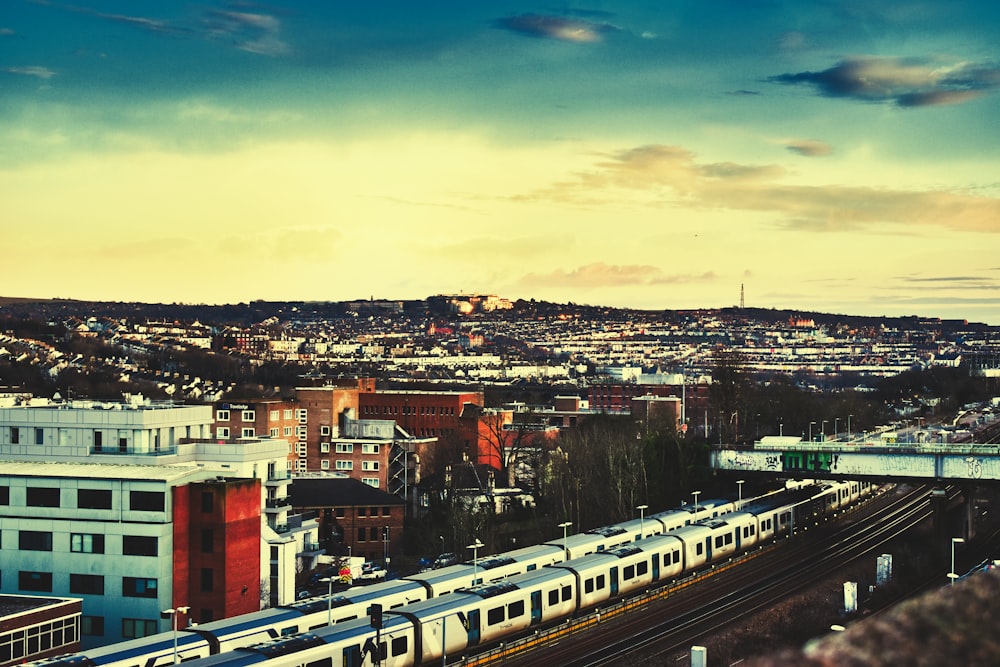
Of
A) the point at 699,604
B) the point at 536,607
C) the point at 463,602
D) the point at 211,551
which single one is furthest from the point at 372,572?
the point at 463,602

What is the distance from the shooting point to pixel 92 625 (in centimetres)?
3494

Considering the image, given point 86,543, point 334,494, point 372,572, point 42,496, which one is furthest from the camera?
point 334,494

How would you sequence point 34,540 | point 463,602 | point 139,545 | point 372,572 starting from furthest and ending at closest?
1. point 372,572
2. point 34,540
3. point 139,545
4. point 463,602

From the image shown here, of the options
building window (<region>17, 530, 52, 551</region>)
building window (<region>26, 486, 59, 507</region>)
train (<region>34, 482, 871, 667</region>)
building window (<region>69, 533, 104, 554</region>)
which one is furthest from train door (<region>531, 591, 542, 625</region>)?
building window (<region>26, 486, 59, 507</region>)

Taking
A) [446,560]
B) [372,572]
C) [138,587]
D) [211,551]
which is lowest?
[446,560]

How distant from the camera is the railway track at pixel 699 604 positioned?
3269 centimetres

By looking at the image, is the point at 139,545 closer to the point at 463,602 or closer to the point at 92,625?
the point at 92,625

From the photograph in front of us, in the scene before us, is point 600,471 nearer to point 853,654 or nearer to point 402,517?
point 402,517

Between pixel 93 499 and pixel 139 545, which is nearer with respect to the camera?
pixel 139 545

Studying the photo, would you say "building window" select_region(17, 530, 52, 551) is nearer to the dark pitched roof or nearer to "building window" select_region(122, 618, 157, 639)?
"building window" select_region(122, 618, 157, 639)

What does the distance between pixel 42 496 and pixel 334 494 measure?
921 inches

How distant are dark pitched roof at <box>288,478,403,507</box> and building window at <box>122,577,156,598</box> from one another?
22173 millimetres

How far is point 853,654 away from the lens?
10.5ft

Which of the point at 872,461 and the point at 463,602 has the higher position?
the point at 872,461
